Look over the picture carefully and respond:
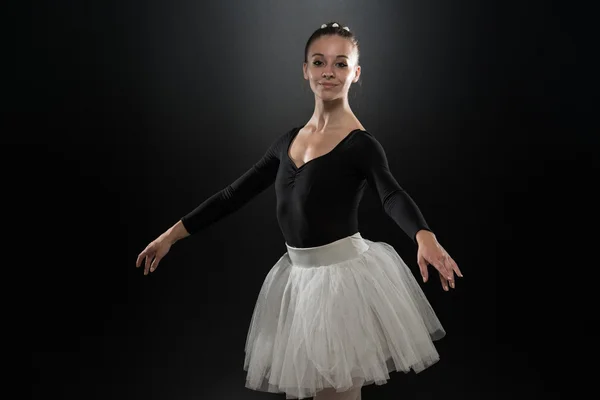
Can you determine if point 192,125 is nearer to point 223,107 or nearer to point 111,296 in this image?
point 223,107

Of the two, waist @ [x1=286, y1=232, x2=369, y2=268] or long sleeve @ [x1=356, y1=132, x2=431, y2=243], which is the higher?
long sleeve @ [x1=356, y1=132, x2=431, y2=243]

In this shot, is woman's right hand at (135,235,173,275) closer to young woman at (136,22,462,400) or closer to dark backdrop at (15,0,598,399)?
young woman at (136,22,462,400)

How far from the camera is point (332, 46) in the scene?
1.92 meters

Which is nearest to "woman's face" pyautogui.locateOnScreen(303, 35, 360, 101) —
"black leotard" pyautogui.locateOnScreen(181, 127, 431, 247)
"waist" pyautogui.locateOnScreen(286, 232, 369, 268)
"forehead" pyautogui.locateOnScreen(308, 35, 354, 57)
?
"forehead" pyautogui.locateOnScreen(308, 35, 354, 57)

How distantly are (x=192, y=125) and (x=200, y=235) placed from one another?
0.37 meters

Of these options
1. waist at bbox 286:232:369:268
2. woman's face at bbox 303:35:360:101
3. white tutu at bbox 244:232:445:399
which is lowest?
white tutu at bbox 244:232:445:399

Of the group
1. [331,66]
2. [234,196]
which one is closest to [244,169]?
[234,196]

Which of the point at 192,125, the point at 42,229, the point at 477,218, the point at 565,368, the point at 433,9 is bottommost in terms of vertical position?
the point at 565,368

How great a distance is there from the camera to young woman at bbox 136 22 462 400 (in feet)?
5.78

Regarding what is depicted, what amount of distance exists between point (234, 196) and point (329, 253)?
35 cm

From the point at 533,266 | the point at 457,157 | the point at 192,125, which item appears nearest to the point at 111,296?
the point at 192,125

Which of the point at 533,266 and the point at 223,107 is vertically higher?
the point at 223,107

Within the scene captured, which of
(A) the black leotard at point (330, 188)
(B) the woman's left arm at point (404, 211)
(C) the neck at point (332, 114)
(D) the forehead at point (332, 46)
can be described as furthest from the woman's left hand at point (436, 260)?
(D) the forehead at point (332, 46)

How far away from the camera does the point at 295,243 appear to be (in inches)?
75.4
